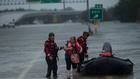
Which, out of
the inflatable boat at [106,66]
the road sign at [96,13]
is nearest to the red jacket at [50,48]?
the inflatable boat at [106,66]

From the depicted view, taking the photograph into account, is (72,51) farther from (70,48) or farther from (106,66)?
(106,66)

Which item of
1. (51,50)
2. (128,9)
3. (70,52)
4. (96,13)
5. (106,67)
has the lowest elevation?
(128,9)

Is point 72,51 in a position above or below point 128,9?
above

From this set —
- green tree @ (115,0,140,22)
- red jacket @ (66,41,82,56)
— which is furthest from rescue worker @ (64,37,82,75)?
green tree @ (115,0,140,22)

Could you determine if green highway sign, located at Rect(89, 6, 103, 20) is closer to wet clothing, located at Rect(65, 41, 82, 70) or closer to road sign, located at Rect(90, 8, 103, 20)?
road sign, located at Rect(90, 8, 103, 20)

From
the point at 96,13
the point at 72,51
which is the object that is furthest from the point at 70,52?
the point at 96,13

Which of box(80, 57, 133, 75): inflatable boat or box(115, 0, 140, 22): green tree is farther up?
box(80, 57, 133, 75): inflatable boat

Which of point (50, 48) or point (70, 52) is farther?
point (70, 52)

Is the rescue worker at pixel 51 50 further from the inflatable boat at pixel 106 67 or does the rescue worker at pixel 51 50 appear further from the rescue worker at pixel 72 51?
the inflatable boat at pixel 106 67

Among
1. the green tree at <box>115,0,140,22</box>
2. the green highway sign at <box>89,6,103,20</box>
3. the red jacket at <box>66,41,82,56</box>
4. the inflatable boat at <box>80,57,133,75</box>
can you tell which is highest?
the red jacket at <box>66,41,82,56</box>

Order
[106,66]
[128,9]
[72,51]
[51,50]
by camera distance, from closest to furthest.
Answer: [106,66]
[51,50]
[72,51]
[128,9]

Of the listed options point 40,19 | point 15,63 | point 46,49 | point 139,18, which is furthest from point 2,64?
point 40,19

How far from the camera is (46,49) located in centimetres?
2138

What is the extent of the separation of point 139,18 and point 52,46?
334 feet
